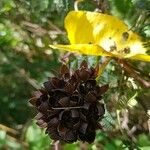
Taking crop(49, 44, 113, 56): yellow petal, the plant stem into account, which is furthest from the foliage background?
crop(49, 44, 113, 56): yellow petal

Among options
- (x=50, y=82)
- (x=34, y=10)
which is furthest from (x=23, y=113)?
(x=50, y=82)

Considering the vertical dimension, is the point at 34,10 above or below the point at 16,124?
above

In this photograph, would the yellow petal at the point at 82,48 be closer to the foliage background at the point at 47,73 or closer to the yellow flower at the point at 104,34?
the yellow flower at the point at 104,34

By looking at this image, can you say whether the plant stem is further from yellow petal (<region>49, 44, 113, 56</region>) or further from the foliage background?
yellow petal (<region>49, 44, 113, 56</region>)

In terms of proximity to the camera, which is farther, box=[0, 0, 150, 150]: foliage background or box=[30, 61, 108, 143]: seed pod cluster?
box=[0, 0, 150, 150]: foliage background

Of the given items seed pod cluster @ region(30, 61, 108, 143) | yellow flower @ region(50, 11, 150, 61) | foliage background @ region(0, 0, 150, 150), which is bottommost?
foliage background @ region(0, 0, 150, 150)

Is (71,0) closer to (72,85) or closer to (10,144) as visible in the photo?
(72,85)
